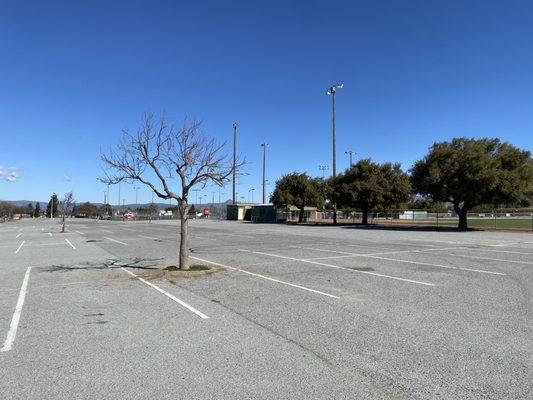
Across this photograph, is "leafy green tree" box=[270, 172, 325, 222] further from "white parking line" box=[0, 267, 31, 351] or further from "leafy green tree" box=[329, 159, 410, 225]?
"white parking line" box=[0, 267, 31, 351]

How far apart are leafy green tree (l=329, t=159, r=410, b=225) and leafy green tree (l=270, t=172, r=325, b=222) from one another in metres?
8.63

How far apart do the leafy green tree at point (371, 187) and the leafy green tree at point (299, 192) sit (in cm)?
863

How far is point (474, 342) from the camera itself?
216 inches

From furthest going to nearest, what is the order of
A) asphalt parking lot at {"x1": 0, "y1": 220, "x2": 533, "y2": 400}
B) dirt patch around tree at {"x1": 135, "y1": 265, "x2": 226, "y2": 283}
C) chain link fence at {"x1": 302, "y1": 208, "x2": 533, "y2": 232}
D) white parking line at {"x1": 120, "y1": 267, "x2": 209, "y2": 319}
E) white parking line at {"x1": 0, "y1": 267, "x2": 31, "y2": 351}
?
chain link fence at {"x1": 302, "y1": 208, "x2": 533, "y2": 232} < dirt patch around tree at {"x1": 135, "y1": 265, "x2": 226, "y2": 283} < white parking line at {"x1": 120, "y1": 267, "x2": 209, "y2": 319} < white parking line at {"x1": 0, "y1": 267, "x2": 31, "y2": 351} < asphalt parking lot at {"x1": 0, "y1": 220, "x2": 533, "y2": 400}

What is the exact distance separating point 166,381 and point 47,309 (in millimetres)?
4477

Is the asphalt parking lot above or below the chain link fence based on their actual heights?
below

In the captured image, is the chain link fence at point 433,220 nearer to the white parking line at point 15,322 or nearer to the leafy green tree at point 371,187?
the leafy green tree at point 371,187

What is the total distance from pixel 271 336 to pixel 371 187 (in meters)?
44.9

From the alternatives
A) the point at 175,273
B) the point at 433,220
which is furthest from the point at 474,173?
the point at 175,273

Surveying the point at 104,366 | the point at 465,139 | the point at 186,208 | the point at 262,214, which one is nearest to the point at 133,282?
the point at 186,208

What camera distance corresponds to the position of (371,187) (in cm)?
4912

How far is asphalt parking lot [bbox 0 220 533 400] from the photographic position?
13.9 feet

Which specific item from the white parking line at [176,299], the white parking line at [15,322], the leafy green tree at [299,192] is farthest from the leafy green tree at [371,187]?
the white parking line at [15,322]

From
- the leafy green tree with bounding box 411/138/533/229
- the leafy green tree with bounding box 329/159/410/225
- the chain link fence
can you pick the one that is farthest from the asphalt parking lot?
the leafy green tree with bounding box 329/159/410/225
